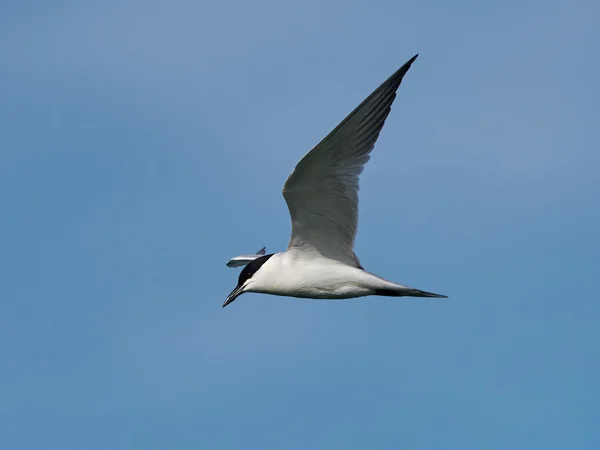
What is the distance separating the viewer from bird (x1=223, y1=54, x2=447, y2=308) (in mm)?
9891

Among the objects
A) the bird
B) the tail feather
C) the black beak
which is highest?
the bird

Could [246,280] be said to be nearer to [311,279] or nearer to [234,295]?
[234,295]

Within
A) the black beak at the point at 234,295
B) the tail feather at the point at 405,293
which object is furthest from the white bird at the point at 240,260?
the tail feather at the point at 405,293

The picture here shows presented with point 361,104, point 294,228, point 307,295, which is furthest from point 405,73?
point 307,295

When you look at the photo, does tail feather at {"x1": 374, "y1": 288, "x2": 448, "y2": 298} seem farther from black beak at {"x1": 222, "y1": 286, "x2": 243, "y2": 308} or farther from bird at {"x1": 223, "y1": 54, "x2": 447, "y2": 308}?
black beak at {"x1": 222, "y1": 286, "x2": 243, "y2": 308}

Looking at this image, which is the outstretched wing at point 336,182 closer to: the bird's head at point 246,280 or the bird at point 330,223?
the bird at point 330,223

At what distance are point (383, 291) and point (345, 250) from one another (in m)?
0.68

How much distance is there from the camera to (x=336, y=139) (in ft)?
32.7

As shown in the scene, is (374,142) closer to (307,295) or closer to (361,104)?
(361,104)

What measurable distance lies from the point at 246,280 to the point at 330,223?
1313mm

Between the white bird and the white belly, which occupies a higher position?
the white bird

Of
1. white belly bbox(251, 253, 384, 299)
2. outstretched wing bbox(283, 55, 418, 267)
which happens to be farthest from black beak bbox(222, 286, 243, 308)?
outstretched wing bbox(283, 55, 418, 267)

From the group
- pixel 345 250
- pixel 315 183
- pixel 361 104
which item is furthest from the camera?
pixel 345 250

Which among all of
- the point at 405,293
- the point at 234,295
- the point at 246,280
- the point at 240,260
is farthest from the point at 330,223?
the point at 240,260
